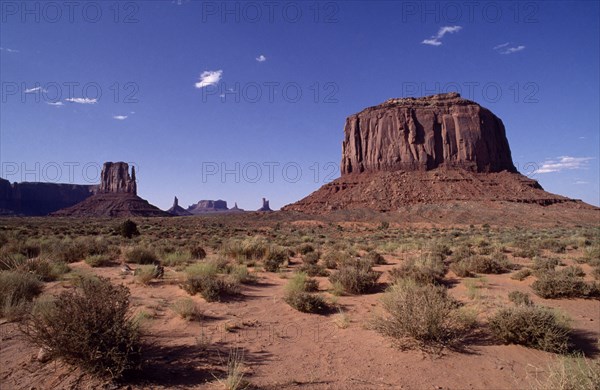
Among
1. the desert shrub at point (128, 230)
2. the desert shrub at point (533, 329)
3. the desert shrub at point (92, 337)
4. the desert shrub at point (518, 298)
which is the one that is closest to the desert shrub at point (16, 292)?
the desert shrub at point (92, 337)

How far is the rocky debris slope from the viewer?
120 m

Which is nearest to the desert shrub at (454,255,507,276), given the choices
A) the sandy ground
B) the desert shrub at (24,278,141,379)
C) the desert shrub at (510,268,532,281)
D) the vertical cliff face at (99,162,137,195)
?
the desert shrub at (510,268,532,281)

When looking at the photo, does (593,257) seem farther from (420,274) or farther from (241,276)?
(241,276)

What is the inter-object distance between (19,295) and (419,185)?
6824 centimetres

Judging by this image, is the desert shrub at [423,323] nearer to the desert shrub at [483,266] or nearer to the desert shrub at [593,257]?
the desert shrub at [483,266]

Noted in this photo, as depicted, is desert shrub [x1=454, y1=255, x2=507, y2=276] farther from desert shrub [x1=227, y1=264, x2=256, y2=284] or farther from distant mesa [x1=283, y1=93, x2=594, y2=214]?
distant mesa [x1=283, y1=93, x2=594, y2=214]

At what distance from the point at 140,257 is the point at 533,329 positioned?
38.4 feet

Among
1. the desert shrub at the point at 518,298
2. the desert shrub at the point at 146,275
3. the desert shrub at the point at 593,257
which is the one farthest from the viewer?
the desert shrub at the point at 593,257

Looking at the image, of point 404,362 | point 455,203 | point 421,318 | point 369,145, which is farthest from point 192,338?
point 369,145

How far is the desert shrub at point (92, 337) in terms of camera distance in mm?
3740

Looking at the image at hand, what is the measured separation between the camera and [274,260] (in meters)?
12.2

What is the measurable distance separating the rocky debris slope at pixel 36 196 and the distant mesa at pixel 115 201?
25964mm

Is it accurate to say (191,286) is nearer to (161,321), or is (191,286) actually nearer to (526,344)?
(161,321)

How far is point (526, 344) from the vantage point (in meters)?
5.08
